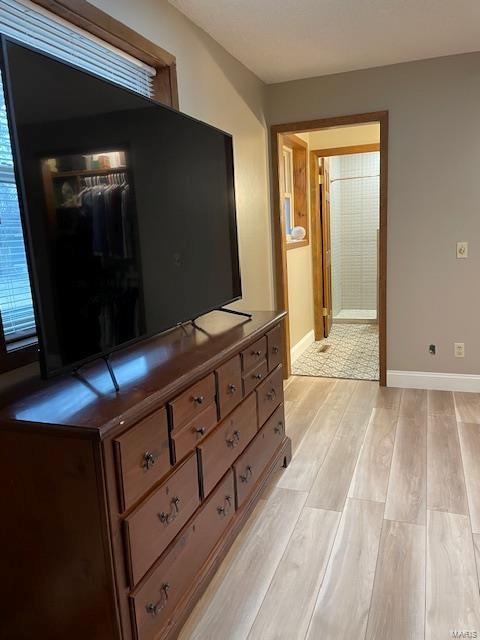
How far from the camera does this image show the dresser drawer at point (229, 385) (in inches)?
69.7

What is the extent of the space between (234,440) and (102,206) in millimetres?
1014

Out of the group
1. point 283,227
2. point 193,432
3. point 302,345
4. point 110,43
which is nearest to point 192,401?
point 193,432

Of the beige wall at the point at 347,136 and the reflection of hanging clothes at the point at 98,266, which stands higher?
the beige wall at the point at 347,136

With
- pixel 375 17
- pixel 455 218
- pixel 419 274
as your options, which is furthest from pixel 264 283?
pixel 375 17

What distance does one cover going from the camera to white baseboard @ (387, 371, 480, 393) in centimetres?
362

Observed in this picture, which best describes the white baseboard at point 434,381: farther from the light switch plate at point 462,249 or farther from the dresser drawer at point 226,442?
the dresser drawer at point 226,442

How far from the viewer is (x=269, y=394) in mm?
2328

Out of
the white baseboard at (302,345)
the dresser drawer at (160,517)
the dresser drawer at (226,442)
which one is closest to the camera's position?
the dresser drawer at (160,517)

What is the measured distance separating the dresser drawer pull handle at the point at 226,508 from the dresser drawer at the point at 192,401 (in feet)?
1.44

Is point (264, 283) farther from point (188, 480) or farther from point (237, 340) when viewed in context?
point (188, 480)

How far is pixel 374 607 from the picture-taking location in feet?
5.40

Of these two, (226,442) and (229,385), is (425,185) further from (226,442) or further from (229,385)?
(226,442)

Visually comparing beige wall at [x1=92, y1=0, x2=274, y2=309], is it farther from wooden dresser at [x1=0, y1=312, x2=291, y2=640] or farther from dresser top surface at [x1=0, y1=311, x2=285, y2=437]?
wooden dresser at [x1=0, y1=312, x2=291, y2=640]

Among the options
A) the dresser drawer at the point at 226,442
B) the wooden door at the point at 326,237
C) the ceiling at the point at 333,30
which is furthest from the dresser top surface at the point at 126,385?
the wooden door at the point at 326,237
